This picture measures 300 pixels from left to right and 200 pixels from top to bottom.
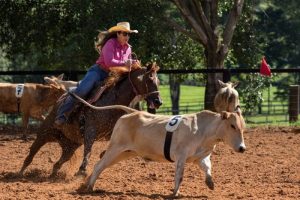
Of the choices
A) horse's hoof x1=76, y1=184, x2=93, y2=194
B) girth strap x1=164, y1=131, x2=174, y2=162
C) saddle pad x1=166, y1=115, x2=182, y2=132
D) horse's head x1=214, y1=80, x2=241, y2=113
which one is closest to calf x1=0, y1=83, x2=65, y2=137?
horse's head x1=214, y1=80, x2=241, y2=113

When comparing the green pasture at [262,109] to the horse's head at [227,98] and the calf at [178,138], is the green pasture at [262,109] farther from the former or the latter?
the calf at [178,138]

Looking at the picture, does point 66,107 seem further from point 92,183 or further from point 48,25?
point 48,25

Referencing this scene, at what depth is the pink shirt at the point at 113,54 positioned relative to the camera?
Answer: 9.91 m

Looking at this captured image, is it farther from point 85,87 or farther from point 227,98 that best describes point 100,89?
point 227,98

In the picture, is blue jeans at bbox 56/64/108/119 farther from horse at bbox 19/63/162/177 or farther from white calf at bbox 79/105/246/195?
white calf at bbox 79/105/246/195

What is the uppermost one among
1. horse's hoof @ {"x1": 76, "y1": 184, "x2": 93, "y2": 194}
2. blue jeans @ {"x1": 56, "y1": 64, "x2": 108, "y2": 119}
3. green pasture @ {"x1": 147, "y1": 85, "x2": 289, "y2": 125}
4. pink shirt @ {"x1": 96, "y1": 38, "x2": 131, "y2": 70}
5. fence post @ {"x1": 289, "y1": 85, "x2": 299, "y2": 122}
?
pink shirt @ {"x1": 96, "y1": 38, "x2": 131, "y2": 70}

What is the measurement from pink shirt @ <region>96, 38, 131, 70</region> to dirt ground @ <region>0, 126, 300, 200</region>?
1.52m

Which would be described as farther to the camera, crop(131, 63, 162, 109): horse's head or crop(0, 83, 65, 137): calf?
crop(0, 83, 65, 137): calf

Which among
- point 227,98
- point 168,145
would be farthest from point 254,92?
point 168,145

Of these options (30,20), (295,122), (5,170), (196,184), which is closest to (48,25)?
(30,20)

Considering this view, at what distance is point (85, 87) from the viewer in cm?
1005

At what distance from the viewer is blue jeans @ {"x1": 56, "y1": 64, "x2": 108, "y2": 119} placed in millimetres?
10016

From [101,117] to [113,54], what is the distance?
892 mm

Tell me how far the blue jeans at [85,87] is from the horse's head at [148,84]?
0.55 meters
